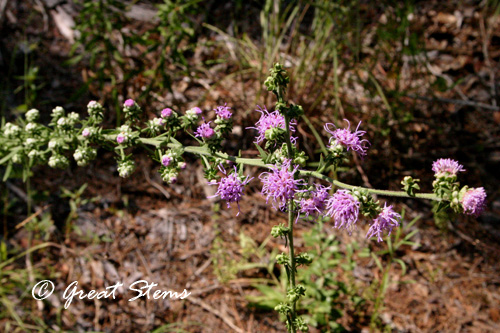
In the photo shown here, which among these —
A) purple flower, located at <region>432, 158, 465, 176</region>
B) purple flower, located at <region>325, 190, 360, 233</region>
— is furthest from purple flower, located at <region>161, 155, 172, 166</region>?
purple flower, located at <region>432, 158, 465, 176</region>

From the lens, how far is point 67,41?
5.04 m

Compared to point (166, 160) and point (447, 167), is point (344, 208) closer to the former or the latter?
point (447, 167)

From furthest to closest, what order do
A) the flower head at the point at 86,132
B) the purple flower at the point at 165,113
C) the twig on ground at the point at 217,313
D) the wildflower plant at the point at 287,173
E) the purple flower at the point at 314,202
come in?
the twig on ground at the point at 217,313 → the flower head at the point at 86,132 → the purple flower at the point at 165,113 → the purple flower at the point at 314,202 → the wildflower plant at the point at 287,173

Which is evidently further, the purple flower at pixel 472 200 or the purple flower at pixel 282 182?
the purple flower at pixel 282 182

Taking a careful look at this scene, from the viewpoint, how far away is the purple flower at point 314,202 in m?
1.88

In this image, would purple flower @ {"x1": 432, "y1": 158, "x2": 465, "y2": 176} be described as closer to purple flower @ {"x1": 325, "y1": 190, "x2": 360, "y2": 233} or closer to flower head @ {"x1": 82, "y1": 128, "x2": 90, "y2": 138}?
purple flower @ {"x1": 325, "y1": 190, "x2": 360, "y2": 233}

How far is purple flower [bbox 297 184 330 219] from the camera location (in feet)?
6.17

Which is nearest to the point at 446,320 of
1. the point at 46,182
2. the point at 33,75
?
the point at 46,182

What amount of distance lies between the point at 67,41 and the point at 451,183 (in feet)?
16.3

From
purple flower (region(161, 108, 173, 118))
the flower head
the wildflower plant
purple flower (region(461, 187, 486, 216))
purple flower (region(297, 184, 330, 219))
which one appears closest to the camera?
purple flower (region(461, 187, 486, 216))

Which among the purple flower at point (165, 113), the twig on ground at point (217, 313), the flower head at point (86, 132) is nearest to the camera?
the purple flower at point (165, 113)

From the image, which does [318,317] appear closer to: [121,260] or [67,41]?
[121,260]

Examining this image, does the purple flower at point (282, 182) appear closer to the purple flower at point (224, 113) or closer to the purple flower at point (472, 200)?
the purple flower at point (224, 113)

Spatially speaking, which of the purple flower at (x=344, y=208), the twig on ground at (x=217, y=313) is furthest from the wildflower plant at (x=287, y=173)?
the twig on ground at (x=217, y=313)
